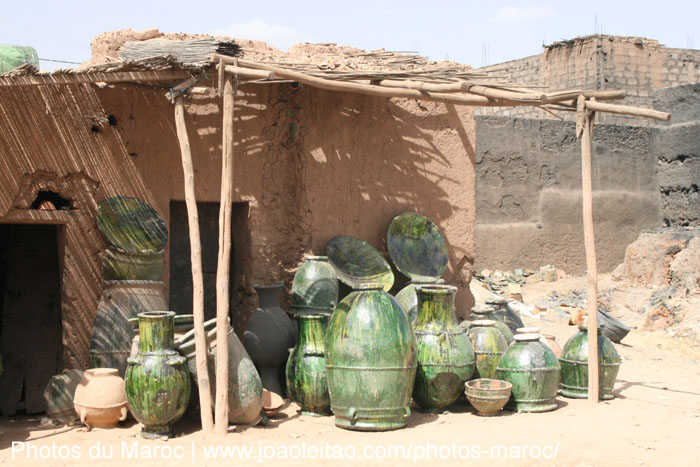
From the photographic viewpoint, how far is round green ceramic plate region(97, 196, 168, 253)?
614 centimetres

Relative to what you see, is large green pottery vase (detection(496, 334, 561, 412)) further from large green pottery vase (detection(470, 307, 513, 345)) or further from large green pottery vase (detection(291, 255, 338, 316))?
large green pottery vase (detection(291, 255, 338, 316))

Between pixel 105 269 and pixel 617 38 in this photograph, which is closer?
pixel 105 269

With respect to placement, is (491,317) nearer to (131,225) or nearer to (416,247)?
(416,247)

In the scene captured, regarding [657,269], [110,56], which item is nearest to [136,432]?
[110,56]

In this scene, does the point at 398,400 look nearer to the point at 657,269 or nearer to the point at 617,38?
the point at 657,269

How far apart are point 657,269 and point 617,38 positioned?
672cm

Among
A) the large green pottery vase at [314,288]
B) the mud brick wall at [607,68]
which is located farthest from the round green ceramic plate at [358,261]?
the mud brick wall at [607,68]

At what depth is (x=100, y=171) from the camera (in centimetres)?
622

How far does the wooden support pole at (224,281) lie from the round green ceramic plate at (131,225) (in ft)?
3.39

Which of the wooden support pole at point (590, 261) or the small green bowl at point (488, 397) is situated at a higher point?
the wooden support pole at point (590, 261)

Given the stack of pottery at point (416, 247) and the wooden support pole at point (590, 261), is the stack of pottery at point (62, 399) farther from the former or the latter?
the wooden support pole at point (590, 261)

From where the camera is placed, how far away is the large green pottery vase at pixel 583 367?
6.27 m

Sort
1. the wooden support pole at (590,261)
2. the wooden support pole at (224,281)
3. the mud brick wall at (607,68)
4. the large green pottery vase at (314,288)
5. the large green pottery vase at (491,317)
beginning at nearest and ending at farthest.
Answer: the wooden support pole at (224,281) < the wooden support pole at (590,261) < the large green pottery vase at (314,288) < the large green pottery vase at (491,317) < the mud brick wall at (607,68)

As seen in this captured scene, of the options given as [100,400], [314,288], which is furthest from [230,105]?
[100,400]
